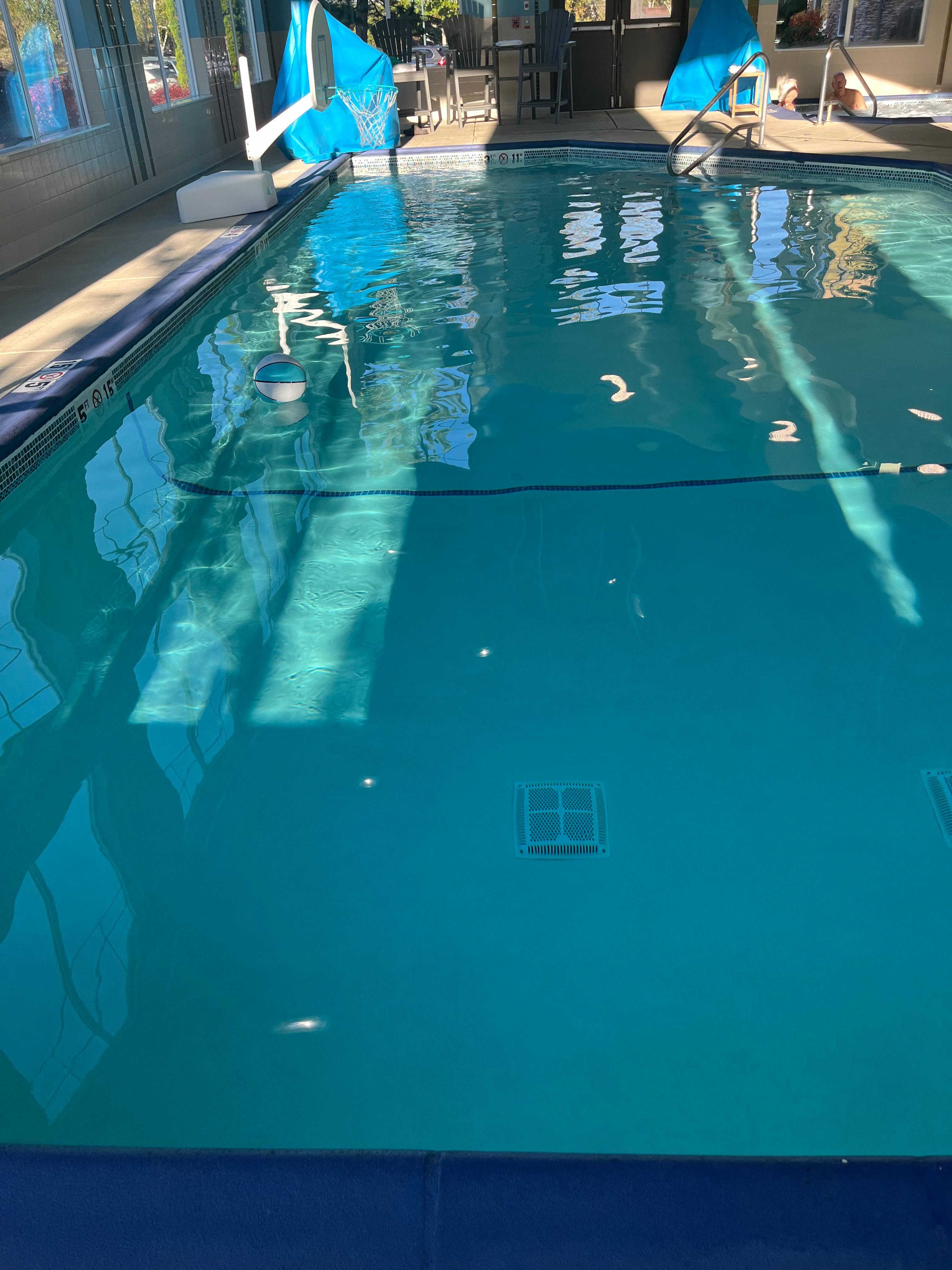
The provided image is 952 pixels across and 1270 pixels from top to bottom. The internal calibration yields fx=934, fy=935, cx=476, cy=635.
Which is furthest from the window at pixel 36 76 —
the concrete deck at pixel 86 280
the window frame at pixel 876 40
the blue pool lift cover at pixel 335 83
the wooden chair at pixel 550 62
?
the window frame at pixel 876 40

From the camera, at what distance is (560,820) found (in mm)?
2041

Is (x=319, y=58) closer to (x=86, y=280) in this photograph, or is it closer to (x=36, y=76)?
(x=36, y=76)

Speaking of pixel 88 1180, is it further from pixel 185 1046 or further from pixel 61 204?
pixel 61 204

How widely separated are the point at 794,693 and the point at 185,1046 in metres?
1.63

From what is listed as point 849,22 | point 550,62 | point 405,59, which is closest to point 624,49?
point 550,62

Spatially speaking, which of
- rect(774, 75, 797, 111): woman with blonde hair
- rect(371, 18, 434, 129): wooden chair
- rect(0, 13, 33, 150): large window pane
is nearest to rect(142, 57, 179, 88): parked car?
rect(0, 13, 33, 150): large window pane

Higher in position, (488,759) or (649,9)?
(649,9)

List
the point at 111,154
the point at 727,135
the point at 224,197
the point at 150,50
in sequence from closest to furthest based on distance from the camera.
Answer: the point at 224,197, the point at 111,154, the point at 727,135, the point at 150,50

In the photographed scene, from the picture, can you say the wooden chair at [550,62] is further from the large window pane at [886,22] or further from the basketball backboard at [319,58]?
the large window pane at [886,22]

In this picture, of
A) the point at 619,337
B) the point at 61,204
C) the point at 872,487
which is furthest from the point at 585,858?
the point at 61,204

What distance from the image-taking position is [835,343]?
459 centimetres

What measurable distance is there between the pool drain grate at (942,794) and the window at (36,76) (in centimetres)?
685

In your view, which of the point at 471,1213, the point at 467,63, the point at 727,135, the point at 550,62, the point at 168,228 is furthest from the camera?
the point at 467,63

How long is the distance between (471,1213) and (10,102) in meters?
7.58
